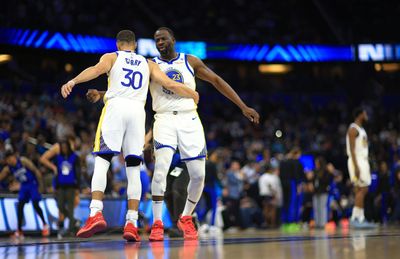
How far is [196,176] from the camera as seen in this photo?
8.34 meters

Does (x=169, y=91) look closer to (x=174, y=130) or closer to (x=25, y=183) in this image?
(x=174, y=130)

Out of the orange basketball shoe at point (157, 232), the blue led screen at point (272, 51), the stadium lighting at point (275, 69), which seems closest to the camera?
the orange basketball shoe at point (157, 232)

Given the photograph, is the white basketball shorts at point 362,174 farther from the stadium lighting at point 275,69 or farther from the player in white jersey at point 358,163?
the stadium lighting at point 275,69

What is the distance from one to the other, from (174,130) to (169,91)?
0.44 metres

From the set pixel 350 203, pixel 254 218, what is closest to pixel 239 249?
pixel 254 218

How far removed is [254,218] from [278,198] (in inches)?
32.9

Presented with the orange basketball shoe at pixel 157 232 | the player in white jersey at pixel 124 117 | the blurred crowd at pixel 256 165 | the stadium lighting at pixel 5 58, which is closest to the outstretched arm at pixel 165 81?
the player in white jersey at pixel 124 117

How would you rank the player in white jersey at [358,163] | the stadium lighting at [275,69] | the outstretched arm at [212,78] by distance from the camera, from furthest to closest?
1. the stadium lighting at [275,69]
2. the player in white jersey at [358,163]
3. the outstretched arm at [212,78]

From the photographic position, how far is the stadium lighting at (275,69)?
112ft

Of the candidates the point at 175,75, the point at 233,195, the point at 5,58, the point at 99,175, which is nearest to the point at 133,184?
the point at 99,175

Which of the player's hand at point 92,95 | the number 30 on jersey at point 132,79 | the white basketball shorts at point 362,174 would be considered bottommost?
the white basketball shorts at point 362,174

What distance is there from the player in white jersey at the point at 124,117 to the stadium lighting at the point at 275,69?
86.4ft

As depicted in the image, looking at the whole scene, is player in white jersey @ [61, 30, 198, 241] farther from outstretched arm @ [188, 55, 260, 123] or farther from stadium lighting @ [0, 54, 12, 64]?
stadium lighting @ [0, 54, 12, 64]

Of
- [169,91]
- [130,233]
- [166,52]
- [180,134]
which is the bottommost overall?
[130,233]
